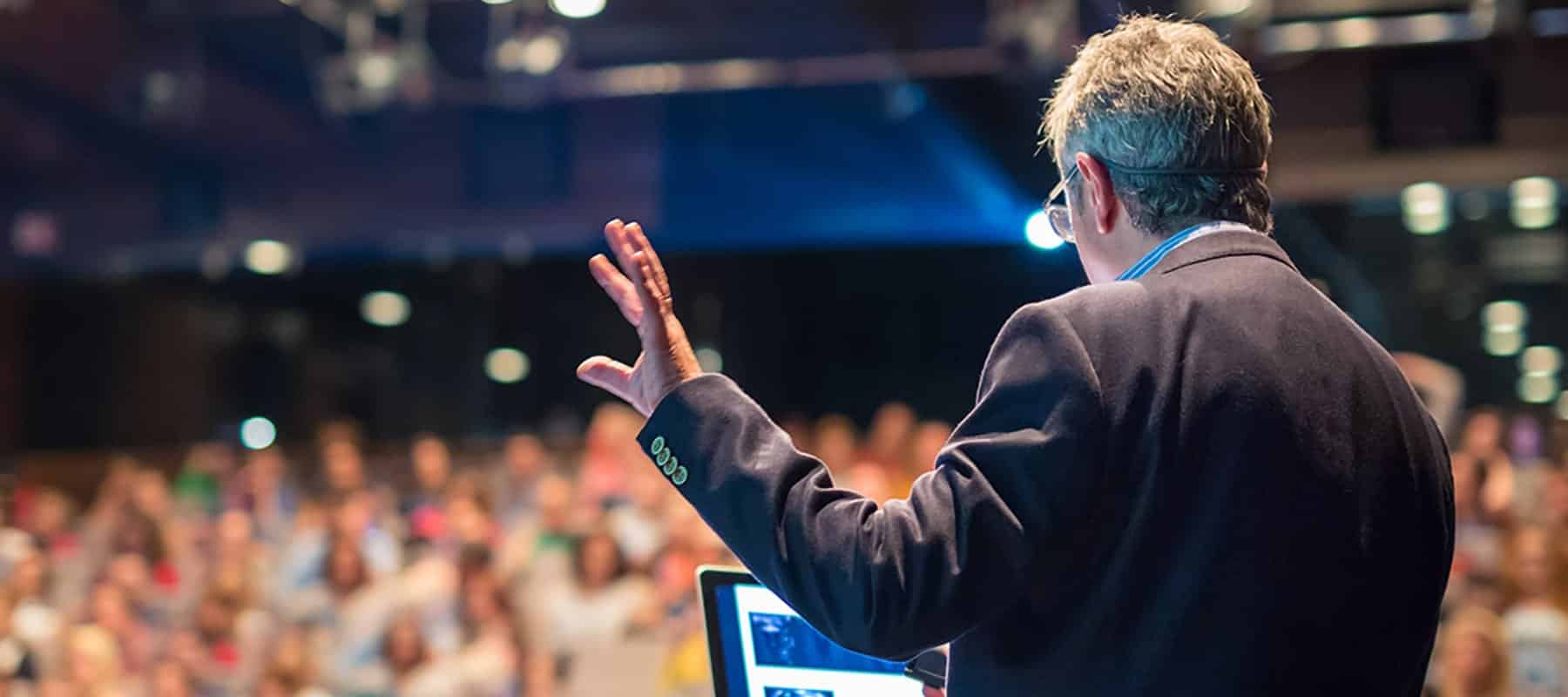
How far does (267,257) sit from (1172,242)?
880cm

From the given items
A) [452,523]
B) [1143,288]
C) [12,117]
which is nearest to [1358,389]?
[1143,288]

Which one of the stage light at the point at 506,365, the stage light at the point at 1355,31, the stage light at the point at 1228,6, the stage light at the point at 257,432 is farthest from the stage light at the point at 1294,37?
the stage light at the point at 257,432

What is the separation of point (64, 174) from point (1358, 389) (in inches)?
361

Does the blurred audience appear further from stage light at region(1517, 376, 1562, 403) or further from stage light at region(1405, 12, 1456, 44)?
stage light at region(1405, 12, 1456, 44)

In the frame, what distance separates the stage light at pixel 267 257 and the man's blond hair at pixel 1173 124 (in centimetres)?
868

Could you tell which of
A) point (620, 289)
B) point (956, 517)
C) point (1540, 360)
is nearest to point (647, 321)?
point (620, 289)

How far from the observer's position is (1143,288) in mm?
896

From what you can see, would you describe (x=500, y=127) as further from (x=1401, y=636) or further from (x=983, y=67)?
(x=1401, y=636)

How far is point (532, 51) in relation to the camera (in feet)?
20.2

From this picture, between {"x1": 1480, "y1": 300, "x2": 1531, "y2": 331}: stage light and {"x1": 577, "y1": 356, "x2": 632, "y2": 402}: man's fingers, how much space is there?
697cm

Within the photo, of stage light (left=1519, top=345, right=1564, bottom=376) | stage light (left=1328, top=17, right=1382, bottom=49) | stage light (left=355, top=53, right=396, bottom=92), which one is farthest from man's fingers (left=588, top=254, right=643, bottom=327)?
stage light (left=1519, top=345, right=1564, bottom=376)

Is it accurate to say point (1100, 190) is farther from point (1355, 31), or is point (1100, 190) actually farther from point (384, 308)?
point (384, 308)

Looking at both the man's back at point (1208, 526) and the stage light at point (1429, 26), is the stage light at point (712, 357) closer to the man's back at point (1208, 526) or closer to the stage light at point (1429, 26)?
the stage light at point (1429, 26)

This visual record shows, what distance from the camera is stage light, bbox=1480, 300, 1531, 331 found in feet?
23.3
